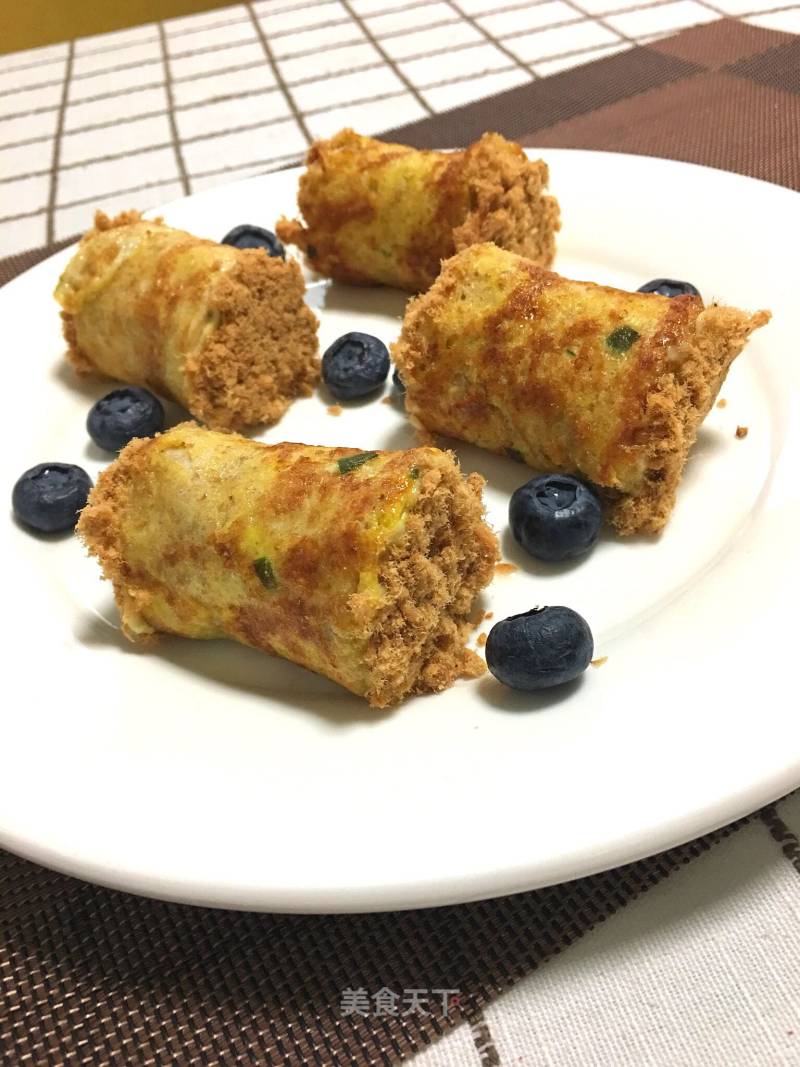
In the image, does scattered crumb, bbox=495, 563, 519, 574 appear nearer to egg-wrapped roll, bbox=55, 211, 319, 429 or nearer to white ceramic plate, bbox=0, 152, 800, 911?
white ceramic plate, bbox=0, 152, 800, 911

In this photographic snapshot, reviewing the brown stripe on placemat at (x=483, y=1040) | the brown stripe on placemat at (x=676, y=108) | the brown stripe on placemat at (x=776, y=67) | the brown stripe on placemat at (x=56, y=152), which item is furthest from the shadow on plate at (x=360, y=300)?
the brown stripe on placemat at (x=483, y=1040)

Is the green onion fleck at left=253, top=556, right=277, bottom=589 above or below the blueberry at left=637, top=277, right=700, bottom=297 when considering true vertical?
below

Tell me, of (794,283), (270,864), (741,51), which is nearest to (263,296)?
(794,283)

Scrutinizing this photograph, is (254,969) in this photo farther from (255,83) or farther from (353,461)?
(255,83)

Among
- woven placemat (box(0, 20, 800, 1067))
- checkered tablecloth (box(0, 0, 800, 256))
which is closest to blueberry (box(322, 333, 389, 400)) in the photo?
woven placemat (box(0, 20, 800, 1067))

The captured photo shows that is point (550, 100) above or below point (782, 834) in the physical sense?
above

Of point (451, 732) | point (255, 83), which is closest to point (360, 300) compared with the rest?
point (451, 732)

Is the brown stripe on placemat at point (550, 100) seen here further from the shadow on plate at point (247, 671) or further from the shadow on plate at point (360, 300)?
the shadow on plate at point (247, 671)
